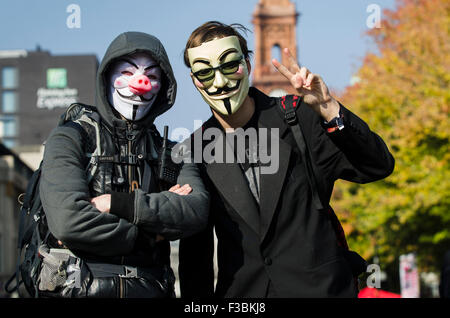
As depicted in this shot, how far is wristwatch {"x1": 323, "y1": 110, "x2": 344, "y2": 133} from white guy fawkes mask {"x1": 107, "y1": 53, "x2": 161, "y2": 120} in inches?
40.1

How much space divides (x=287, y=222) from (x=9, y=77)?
252 feet

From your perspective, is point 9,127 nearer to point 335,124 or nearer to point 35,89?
point 35,89

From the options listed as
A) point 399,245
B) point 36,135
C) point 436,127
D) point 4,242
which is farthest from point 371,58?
point 36,135

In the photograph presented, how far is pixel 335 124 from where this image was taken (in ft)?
13.7

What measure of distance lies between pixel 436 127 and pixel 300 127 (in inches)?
632

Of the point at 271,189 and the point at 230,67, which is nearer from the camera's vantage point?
the point at 271,189

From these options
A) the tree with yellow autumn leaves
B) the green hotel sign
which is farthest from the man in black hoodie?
the green hotel sign

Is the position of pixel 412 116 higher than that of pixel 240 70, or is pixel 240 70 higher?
pixel 240 70

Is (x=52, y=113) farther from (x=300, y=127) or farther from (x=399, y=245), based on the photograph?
(x=300, y=127)

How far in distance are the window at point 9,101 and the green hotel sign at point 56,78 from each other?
421 centimetres

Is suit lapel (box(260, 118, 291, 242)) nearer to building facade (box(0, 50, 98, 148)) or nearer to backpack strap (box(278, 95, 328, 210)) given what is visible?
backpack strap (box(278, 95, 328, 210))

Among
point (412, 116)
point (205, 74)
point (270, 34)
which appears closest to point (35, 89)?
point (270, 34)
